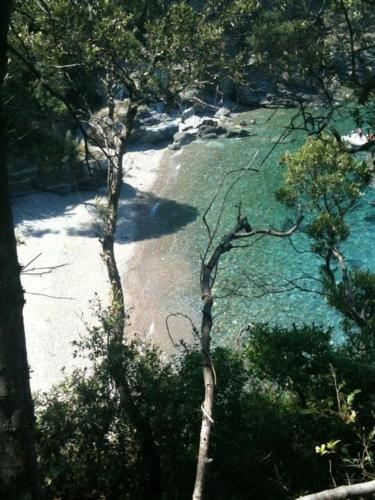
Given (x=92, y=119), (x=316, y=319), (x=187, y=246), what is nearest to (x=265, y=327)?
(x=92, y=119)

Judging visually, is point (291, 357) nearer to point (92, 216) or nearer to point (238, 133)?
point (92, 216)

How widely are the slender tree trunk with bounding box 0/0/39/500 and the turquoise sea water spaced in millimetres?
6715

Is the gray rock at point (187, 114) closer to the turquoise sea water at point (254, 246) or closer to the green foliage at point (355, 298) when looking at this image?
the turquoise sea water at point (254, 246)

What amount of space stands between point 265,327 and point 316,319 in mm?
9978

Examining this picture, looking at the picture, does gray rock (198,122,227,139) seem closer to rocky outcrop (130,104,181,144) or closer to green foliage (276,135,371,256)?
rocky outcrop (130,104,181,144)

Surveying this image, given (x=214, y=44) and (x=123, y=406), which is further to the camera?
(x=214, y=44)

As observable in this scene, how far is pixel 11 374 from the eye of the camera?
5102 mm

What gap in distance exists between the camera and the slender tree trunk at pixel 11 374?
5.05 metres

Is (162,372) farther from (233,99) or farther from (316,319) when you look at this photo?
(233,99)

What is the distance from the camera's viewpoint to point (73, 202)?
31781mm

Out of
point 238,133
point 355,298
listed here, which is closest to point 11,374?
point 355,298

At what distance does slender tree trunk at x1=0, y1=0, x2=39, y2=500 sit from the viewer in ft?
16.6

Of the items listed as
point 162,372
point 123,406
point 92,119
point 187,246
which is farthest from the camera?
point 187,246

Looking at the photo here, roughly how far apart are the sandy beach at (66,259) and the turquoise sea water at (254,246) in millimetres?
2400
